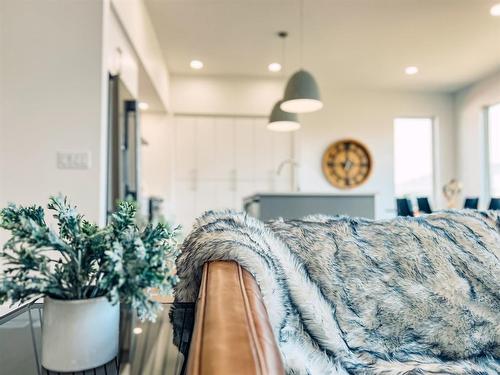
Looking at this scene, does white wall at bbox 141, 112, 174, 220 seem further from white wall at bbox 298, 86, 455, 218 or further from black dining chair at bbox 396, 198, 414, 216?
black dining chair at bbox 396, 198, 414, 216

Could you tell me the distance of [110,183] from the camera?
2.43 meters

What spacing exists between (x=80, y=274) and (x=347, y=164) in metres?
5.57

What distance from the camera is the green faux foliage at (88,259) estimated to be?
0.58m

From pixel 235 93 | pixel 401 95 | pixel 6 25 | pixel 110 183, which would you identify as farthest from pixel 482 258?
pixel 401 95

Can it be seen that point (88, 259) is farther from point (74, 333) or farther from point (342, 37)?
point (342, 37)

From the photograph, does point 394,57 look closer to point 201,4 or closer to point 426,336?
point 201,4

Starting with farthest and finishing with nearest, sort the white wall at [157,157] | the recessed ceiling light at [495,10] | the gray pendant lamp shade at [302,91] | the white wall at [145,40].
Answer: the white wall at [157,157] → the recessed ceiling light at [495,10] → the gray pendant lamp shade at [302,91] → the white wall at [145,40]

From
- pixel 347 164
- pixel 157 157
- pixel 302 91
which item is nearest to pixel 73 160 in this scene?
pixel 302 91

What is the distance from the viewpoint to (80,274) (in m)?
0.66

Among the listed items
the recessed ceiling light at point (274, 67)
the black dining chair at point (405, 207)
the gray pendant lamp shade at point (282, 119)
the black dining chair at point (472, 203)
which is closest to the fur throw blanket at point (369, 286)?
the black dining chair at point (405, 207)

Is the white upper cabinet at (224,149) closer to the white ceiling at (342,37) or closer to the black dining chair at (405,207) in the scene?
the white ceiling at (342,37)

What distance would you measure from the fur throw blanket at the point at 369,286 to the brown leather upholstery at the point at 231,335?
196 millimetres

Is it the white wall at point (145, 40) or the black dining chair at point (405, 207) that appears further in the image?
the black dining chair at point (405, 207)

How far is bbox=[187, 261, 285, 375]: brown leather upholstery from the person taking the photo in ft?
1.54
